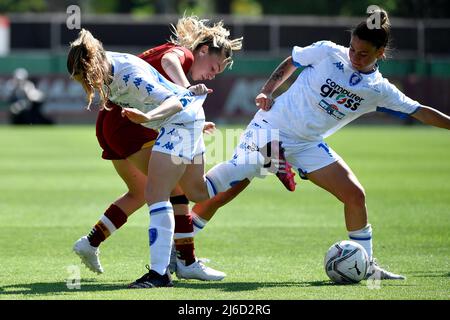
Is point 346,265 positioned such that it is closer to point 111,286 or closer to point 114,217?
point 111,286

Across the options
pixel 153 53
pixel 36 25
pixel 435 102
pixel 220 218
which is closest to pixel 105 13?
pixel 36 25

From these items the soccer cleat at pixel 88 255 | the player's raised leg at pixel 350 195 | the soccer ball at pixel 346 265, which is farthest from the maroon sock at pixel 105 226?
the soccer ball at pixel 346 265

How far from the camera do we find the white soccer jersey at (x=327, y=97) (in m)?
8.01

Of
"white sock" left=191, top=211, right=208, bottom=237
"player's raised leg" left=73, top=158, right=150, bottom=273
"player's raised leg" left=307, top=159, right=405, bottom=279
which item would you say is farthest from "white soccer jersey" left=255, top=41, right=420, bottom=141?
"player's raised leg" left=73, top=158, right=150, bottom=273

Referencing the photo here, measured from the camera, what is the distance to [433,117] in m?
7.97

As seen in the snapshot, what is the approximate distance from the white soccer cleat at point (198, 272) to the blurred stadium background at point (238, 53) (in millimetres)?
28288

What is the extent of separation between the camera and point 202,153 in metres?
7.71

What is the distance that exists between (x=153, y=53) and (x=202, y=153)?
3.15ft

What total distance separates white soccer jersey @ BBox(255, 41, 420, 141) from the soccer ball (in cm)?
107

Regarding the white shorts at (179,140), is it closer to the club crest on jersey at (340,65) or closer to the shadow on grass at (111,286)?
the shadow on grass at (111,286)

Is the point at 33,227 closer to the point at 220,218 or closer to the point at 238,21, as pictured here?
the point at 220,218

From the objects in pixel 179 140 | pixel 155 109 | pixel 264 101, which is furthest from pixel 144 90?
pixel 264 101

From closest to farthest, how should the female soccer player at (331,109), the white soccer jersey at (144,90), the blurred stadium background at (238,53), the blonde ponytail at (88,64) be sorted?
the blonde ponytail at (88,64)
the white soccer jersey at (144,90)
the female soccer player at (331,109)
the blurred stadium background at (238,53)
